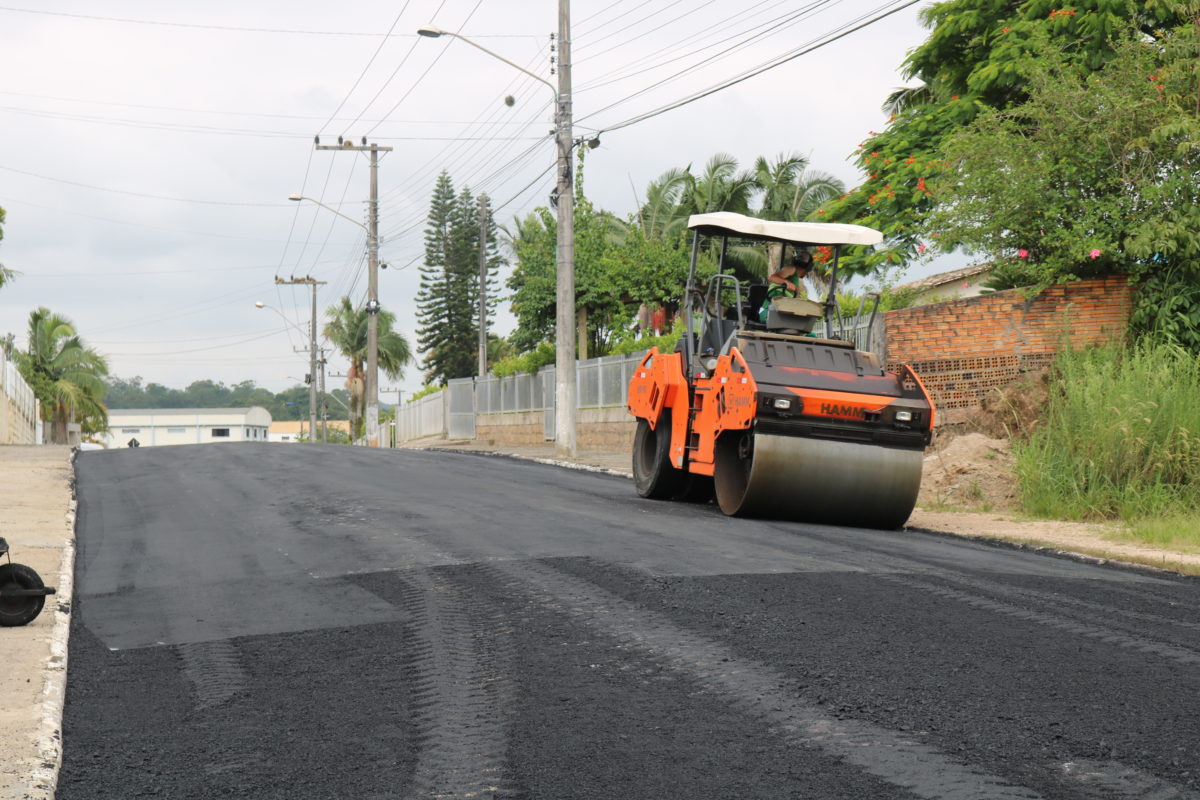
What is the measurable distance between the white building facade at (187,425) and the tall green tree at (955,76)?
310 feet

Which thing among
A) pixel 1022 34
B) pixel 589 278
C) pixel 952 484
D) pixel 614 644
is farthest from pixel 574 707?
pixel 589 278

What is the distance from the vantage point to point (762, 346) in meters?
12.1

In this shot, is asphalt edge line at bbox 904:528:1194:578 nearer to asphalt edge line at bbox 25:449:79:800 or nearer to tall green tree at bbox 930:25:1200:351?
tall green tree at bbox 930:25:1200:351

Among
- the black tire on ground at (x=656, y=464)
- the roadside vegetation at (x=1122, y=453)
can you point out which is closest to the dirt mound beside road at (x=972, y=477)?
the roadside vegetation at (x=1122, y=453)

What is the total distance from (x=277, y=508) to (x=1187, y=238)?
37.3 feet

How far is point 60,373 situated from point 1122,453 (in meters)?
47.9

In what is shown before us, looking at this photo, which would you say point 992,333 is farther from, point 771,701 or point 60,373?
point 60,373

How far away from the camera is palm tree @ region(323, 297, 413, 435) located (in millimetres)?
67188

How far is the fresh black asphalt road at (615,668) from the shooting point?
4.39 m

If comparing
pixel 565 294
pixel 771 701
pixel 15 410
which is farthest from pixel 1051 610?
pixel 15 410

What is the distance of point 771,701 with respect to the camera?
5.19 metres

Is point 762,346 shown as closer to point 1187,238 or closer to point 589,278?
point 1187,238

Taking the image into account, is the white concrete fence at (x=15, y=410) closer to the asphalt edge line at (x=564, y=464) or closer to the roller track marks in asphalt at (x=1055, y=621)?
the asphalt edge line at (x=564, y=464)

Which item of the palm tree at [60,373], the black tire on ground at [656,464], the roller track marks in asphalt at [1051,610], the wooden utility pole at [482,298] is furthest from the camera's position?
the palm tree at [60,373]
